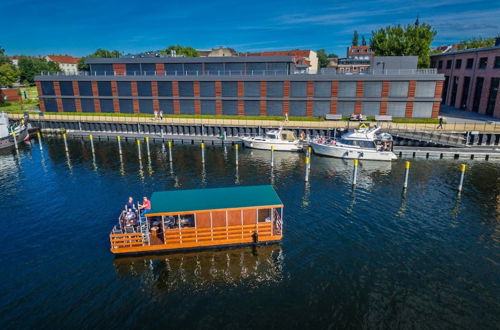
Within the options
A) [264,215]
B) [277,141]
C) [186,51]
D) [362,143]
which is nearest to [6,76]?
[186,51]

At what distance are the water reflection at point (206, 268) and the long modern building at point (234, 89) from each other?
46.8 metres

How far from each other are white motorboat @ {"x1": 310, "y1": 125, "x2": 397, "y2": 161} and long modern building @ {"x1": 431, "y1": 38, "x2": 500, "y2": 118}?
3009 centimetres

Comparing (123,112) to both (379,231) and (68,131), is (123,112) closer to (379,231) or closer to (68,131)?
(68,131)

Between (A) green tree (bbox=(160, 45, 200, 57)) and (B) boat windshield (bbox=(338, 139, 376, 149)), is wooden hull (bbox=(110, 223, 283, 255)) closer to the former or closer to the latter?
(B) boat windshield (bbox=(338, 139, 376, 149))

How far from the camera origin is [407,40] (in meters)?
85.0

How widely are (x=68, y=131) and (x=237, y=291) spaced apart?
63478mm

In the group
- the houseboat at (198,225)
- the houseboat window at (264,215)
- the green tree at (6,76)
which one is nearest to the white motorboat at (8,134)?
the houseboat at (198,225)

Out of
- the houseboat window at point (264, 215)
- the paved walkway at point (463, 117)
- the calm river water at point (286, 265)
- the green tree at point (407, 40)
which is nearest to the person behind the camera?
the calm river water at point (286, 265)

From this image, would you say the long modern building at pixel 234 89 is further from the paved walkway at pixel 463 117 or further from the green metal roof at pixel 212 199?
the green metal roof at pixel 212 199

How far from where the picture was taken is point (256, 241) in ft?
90.1

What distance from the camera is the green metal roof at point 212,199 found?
26.3 m

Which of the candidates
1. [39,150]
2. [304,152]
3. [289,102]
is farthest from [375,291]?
[39,150]

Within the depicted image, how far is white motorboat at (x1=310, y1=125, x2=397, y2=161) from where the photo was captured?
50688 mm

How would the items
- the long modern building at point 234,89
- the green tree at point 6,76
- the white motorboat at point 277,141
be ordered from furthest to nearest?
the green tree at point 6,76 < the long modern building at point 234,89 < the white motorboat at point 277,141
